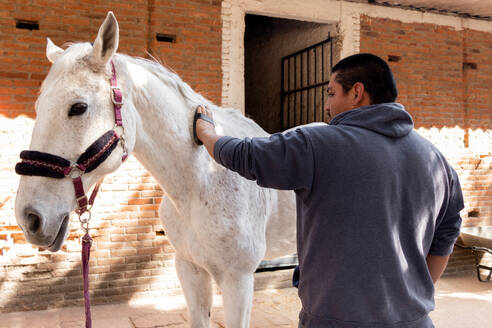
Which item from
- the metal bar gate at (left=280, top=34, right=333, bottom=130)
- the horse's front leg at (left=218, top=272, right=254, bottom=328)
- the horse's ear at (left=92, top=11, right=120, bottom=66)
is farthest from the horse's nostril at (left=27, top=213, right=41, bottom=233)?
the metal bar gate at (left=280, top=34, right=333, bottom=130)

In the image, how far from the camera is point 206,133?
1793 millimetres

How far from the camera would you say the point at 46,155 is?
1.52 meters

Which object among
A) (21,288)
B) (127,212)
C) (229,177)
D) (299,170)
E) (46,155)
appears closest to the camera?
(299,170)

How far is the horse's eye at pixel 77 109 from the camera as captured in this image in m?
1.59

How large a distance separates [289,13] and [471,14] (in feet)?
10.3

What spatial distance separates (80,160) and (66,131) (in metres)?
0.12

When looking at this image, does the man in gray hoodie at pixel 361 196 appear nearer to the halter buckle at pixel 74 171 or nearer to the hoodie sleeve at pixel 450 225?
the hoodie sleeve at pixel 450 225

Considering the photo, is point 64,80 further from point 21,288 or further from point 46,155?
point 21,288

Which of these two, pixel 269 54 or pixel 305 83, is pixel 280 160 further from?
pixel 269 54

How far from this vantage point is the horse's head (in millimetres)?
1511

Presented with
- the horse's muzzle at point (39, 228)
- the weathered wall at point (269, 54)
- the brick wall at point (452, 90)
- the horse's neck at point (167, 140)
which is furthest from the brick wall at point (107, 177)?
the horse's muzzle at point (39, 228)

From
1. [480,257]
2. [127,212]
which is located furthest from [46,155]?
[480,257]

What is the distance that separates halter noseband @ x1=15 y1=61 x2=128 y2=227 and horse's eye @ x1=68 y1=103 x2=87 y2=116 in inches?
4.9

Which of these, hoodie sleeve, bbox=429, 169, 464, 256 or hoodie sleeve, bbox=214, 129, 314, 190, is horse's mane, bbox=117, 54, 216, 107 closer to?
hoodie sleeve, bbox=214, 129, 314, 190
